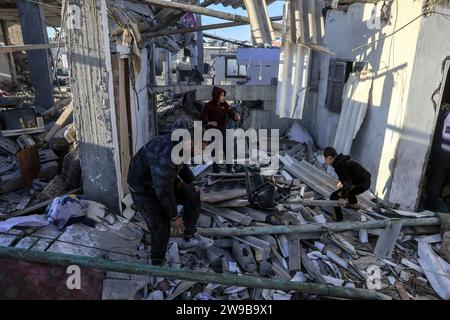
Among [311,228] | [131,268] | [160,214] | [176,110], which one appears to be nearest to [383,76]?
[311,228]

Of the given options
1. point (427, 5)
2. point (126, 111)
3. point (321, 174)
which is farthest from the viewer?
point (321, 174)

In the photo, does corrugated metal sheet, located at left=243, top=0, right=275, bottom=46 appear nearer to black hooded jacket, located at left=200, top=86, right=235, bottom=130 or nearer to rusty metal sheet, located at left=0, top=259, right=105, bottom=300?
black hooded jacket, located at left=200, top=86, right=235, bottom=130

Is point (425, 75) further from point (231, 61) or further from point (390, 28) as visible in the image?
point (231, 61)

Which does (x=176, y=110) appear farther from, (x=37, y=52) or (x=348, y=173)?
(x=348, y=173)

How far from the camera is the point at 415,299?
14.0 feet

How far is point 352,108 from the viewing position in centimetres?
761

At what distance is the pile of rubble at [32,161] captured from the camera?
18.9 feet

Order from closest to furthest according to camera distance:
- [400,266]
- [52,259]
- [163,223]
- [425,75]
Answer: [52,259] → [163,223] → [400,266] → [425,75]

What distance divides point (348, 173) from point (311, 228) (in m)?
1.09

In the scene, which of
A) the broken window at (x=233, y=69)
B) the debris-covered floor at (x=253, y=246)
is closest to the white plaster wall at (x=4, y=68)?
the broken window at (x=233, y=69)

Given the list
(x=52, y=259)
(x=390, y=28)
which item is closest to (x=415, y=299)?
(x=52, y=259)

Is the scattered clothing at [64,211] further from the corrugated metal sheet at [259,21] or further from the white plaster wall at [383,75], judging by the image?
the white plaster wall at [383,75]

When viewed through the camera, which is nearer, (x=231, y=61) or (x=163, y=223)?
(x=163, y=223)

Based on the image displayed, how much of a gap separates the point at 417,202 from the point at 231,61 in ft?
55.2
